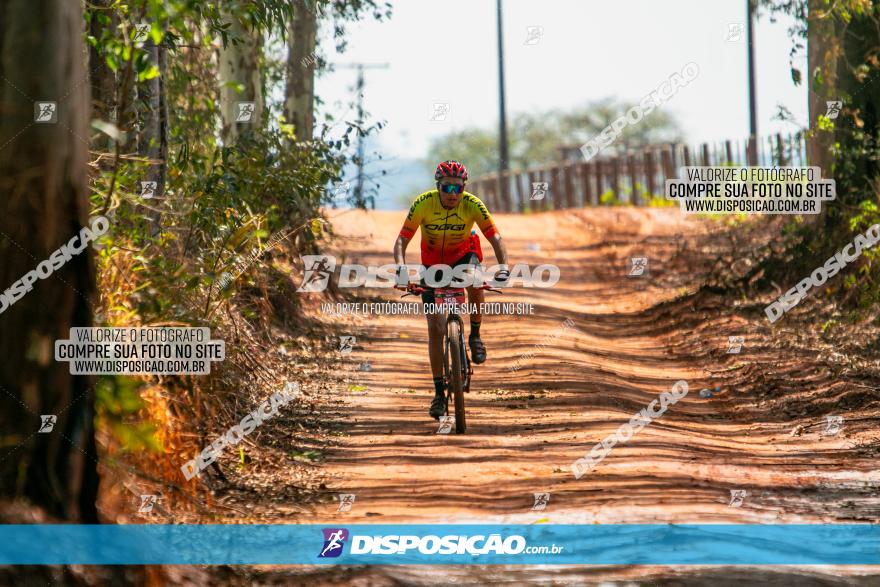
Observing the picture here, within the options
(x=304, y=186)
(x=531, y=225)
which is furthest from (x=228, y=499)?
(x=531, y=225)

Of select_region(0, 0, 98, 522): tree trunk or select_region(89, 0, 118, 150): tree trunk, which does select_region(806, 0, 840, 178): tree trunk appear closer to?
select_region(89, 0, 118, 150): tree trunk

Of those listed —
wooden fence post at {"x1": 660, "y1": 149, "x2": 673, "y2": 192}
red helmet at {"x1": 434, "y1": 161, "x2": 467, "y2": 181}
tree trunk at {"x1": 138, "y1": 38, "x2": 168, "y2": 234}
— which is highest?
wooden fence post at {"x1": 660, "y1": 149, "x2": 673, "y2": 192}

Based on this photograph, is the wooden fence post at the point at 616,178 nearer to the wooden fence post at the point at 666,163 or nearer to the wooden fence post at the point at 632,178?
the wooden fence post at the point at 632,178

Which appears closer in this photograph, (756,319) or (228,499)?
(228,499)

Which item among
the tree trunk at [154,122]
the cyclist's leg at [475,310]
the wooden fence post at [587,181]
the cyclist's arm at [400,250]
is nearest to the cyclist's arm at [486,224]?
the cyclist's leg at [475,310]

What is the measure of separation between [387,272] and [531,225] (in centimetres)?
1025

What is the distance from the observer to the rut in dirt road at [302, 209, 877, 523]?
8367 millimetres

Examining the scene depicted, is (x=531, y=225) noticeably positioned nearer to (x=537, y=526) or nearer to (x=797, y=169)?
(x=797, y=169)

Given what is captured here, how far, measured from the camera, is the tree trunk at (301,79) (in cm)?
1977

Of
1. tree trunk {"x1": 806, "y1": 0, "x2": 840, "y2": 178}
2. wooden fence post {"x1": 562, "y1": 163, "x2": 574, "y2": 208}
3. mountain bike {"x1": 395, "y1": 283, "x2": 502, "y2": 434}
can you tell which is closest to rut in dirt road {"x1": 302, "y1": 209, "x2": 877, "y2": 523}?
mountain bike {"x1": 395, "y1": 283, "x2": 502, "y2": 434}

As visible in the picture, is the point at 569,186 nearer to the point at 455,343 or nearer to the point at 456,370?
the point at 455,343

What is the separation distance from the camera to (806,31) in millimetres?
17719

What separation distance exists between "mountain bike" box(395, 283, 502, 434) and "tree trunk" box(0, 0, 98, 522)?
13.2 ft

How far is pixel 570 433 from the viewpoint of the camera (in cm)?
1075
